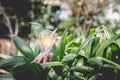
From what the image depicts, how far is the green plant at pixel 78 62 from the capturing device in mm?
1930

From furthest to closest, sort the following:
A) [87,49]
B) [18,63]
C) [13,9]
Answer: [13,9] → [87,49] → [18,63]

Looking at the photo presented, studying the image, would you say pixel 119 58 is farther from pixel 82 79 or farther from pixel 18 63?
pixel 18 63

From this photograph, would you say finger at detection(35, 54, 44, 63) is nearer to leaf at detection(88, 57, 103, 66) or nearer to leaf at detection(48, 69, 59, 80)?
leaf at detection(48, 69, 59, 80)

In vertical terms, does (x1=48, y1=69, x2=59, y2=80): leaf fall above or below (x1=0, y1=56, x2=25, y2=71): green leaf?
below

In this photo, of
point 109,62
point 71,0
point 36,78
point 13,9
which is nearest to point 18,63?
point 36,78

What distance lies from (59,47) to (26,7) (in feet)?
60.9

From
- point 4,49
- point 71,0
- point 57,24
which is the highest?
point 71,0

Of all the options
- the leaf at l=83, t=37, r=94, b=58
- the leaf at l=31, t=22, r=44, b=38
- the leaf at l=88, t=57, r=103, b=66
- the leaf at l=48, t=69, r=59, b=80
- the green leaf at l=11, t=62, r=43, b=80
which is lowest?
the leaf at l=48, t=69, r=59, b=80

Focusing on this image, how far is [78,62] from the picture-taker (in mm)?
2018

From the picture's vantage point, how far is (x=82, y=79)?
1988 mm

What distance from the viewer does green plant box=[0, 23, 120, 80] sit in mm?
1930

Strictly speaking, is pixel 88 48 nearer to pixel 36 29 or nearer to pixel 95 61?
pixel 95 61

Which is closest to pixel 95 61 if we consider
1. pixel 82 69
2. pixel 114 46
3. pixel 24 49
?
pixel 82 69

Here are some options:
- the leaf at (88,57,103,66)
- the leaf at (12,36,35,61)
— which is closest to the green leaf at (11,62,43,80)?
the leaf at (12,36,35,61)
